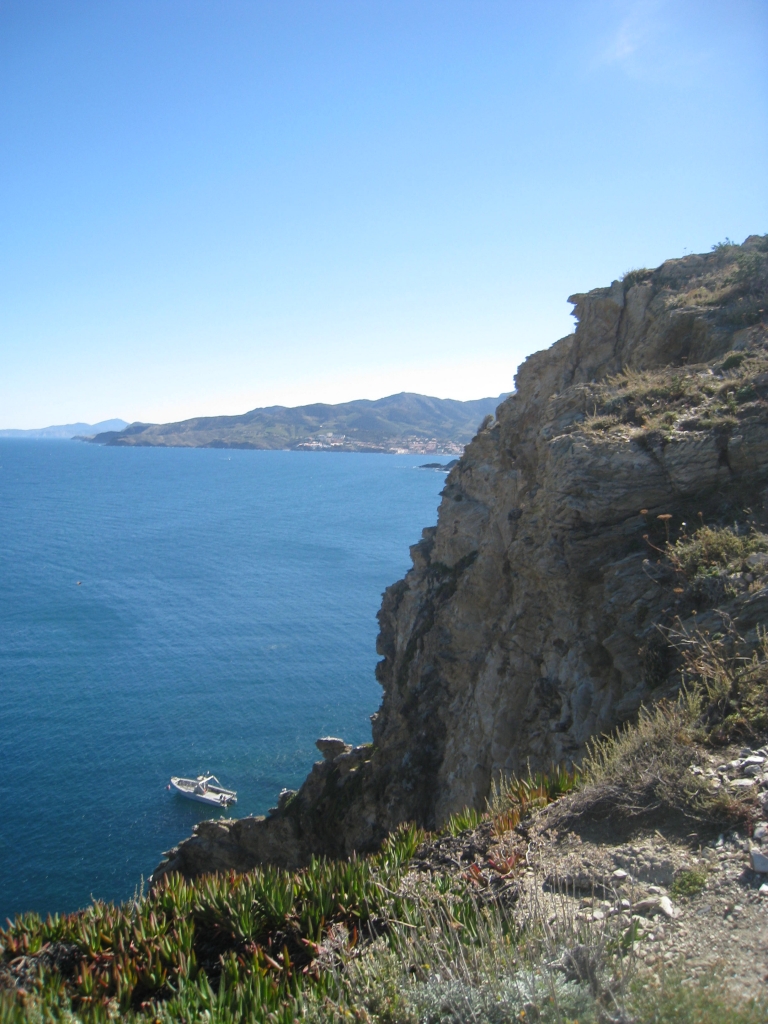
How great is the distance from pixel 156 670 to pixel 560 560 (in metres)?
37.5

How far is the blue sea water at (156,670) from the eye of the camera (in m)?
28.8

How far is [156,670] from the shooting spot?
143 ft

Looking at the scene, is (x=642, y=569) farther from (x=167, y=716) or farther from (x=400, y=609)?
(x=167, y=716)

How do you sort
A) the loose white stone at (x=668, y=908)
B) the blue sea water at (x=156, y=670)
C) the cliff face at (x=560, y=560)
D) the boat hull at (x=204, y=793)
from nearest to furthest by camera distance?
the loose white stone at (x=668, y=908) → the cliff face at (x=560, y=560) → the blue sea water at (x=156, y=670) → the boat hull at (x=204, y=793)

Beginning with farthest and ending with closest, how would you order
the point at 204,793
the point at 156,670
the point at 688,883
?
1. the point at 156,670
2. the point at 204,793
3. the point at 688,883

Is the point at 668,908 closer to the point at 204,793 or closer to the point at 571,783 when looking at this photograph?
the point at 571,783

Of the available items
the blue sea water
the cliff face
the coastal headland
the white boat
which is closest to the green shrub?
the coastal headland

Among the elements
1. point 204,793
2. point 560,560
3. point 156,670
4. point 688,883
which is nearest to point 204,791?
point 204,793

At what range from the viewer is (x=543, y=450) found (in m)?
13.7

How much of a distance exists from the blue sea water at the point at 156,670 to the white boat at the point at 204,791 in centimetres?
54

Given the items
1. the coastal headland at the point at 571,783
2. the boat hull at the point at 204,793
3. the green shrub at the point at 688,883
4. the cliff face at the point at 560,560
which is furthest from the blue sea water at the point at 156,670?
the green shrub at the point at 688,883

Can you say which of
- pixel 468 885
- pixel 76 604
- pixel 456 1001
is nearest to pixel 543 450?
pixel 468 885

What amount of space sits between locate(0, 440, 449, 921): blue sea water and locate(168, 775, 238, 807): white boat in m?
0.54

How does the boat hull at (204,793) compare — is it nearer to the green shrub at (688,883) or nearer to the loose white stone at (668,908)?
the green shrub at (688,883)
